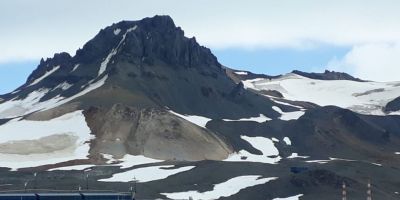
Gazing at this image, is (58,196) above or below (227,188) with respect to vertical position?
below

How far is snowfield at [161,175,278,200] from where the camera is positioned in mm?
173750

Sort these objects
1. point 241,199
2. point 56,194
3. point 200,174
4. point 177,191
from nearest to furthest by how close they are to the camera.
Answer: point 56,194 → point 241,199 → point 177,191 → point 200,174

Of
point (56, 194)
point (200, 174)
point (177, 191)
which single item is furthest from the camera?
point (200, 174)

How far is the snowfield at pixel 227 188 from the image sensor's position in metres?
174

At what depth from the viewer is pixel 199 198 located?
566 ft

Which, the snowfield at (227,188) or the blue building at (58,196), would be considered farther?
the snowfield at (227,188)

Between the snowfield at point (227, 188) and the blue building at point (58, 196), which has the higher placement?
the snowfield at point (227, 188)

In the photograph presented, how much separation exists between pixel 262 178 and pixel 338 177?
1532cm

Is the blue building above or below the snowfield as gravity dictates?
below

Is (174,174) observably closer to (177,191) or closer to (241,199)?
(177,191)

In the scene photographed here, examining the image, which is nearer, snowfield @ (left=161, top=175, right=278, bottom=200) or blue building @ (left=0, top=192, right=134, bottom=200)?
blue building @ (left=0, top=192, right=134, bottom=200)

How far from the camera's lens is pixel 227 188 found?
180 metres

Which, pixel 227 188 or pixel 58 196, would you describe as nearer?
pixel 58 196

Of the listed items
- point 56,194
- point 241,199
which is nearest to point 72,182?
point 241,199
